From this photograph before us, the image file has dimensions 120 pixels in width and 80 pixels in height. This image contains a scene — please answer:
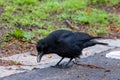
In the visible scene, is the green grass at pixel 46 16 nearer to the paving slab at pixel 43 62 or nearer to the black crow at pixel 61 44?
the paving slab at pixel 43 62

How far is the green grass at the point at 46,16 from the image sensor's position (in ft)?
32.7

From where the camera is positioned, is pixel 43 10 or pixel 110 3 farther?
pixel 110 3

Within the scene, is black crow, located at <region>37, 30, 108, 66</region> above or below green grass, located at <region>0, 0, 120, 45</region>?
above

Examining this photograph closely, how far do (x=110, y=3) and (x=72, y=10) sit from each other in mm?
1924

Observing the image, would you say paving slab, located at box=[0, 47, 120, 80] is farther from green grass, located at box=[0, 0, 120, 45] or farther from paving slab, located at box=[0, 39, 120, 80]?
green grass, located at box=[0, 0, 120, 45]

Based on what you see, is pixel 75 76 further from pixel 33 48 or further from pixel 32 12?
pixel 32 12

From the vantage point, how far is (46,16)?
36.5 feet

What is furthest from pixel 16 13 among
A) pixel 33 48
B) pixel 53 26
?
pixel 33 48

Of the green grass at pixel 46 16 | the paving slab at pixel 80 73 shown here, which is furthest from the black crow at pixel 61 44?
the green grass at pixel 46 16

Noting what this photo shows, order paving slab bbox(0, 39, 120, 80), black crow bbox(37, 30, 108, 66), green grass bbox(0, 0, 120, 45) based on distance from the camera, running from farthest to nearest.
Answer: green grass bbox(0, 0, 120, 45) → paving slab bbox(0, 39, 120, 80) → black crow bbox(37, 30, 108, 66)

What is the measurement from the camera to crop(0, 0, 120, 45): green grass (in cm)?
997

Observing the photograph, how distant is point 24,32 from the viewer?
9406 mm

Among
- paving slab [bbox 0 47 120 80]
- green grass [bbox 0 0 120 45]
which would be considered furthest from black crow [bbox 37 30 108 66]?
green grass [bbox 0 0 120 45]

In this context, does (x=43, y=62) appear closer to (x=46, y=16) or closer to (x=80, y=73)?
(x=80, y=73)
